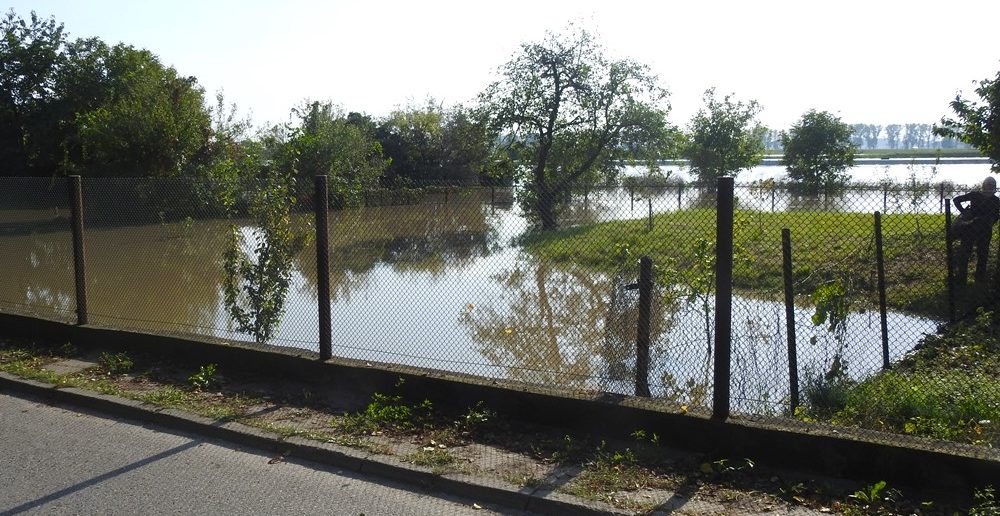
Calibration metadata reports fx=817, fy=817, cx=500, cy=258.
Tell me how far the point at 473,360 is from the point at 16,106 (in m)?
37.1

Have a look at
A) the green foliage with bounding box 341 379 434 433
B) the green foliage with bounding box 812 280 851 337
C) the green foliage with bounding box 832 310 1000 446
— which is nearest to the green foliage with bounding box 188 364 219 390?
the green foliage with bounding box 341 379 434 433

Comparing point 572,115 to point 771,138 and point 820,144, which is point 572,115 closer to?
point 820,144

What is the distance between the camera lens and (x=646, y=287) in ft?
20.1

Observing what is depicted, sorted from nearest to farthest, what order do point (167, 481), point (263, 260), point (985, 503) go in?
point (985, 503)
point (167, 481)
point (263, 260)

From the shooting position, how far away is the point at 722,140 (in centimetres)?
4322

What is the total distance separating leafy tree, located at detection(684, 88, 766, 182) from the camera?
42250 mm

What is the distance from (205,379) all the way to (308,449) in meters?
2.13

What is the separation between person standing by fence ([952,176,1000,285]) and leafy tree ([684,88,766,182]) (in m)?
31.5

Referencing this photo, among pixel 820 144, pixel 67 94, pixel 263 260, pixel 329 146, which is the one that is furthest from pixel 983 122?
pixel 67 94

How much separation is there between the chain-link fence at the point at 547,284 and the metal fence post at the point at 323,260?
8cm

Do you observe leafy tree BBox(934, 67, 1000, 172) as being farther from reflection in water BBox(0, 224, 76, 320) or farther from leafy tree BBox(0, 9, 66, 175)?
leafy tree BBox(0, 9, 66, 175)

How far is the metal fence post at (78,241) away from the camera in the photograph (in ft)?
27.9

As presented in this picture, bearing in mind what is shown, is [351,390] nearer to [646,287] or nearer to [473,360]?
[473,360]

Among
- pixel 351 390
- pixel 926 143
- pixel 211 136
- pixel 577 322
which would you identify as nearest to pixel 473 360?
pixel 577 322
